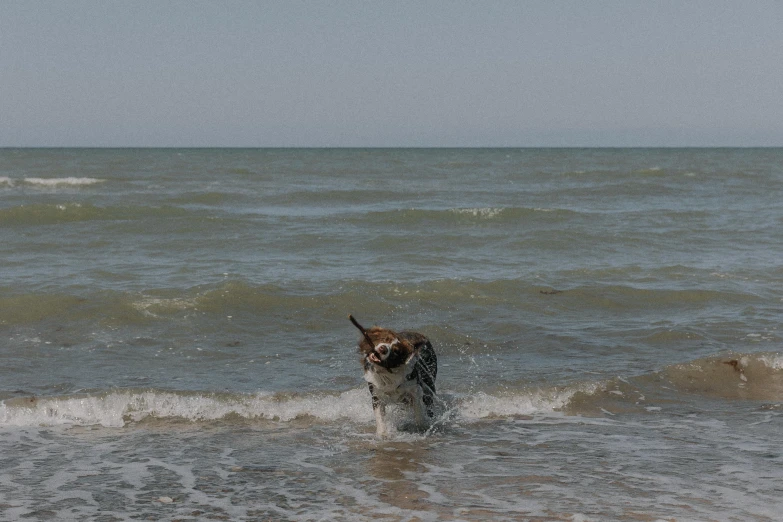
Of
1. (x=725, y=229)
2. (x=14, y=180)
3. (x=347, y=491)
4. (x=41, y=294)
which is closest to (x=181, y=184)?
(x=14, y=180)

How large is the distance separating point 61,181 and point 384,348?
3461 cm

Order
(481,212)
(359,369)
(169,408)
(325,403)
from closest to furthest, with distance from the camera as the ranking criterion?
(169,408), (325,403), (359,369), (481,212)

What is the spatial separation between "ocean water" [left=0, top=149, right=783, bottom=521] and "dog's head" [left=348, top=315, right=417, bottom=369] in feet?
2.62

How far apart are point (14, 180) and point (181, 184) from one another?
7380mm

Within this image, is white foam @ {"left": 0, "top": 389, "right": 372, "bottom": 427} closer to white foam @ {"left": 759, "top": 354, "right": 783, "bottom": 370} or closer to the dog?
the dog

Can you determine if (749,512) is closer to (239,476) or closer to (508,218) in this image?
(239,476)

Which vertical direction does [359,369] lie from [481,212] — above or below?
below

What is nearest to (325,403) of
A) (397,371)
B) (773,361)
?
(397,371)

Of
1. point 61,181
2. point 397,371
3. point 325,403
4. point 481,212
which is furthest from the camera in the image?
point 61,181

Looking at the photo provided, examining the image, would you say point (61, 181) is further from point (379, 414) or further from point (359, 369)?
point (379, 414)

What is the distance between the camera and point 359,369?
10.2 m

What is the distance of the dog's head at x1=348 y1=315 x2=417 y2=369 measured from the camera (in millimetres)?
6930

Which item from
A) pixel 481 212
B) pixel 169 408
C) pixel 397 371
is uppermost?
pixel 481 212

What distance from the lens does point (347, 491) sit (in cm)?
651
